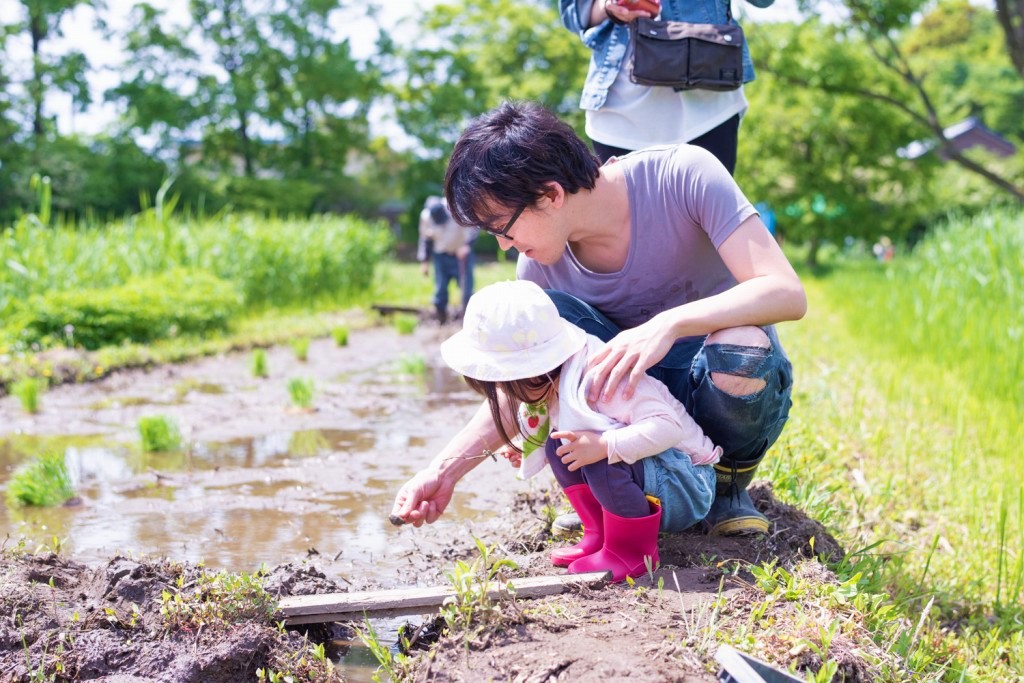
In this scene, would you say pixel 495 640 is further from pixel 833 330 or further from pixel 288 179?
pixel 288 179

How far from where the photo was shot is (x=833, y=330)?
29.4 feet

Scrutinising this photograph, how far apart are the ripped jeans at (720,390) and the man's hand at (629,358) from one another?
175mm

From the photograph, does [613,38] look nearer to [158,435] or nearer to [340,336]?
[158,435]

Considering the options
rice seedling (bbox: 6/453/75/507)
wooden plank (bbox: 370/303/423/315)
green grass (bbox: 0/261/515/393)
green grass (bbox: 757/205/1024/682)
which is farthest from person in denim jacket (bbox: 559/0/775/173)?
wooden plank (bbox: 370/303/423/315)

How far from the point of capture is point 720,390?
2.25 metres

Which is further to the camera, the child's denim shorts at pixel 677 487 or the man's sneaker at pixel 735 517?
the man's sneaker at pixel 735 517

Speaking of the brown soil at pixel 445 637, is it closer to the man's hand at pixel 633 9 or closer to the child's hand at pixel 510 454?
the child's hand at pixel 510 454

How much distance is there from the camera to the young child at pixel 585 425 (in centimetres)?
208

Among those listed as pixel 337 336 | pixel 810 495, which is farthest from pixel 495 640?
pixel 337 336

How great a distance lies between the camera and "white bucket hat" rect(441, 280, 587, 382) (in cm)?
208

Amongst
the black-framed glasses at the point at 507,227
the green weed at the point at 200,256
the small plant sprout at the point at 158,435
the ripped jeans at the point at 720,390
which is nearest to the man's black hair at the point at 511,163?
the black-framed glasses at the point at 507,227

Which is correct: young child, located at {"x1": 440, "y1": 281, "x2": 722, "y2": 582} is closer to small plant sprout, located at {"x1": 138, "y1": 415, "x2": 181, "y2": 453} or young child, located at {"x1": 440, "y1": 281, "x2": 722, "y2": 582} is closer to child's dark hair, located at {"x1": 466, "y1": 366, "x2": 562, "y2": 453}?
child's dark hair, located at {"x1": 466, "y1": 366, "x2": 562, "y2": 453}

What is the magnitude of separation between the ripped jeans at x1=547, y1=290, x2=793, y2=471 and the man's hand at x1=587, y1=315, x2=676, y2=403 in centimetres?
18

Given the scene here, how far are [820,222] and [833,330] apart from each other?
1266 cm
